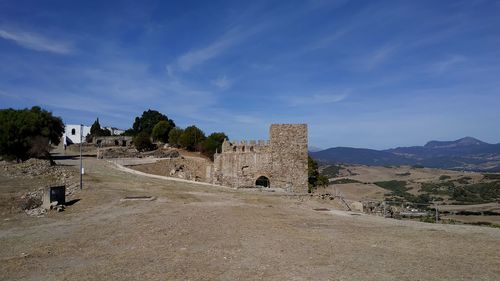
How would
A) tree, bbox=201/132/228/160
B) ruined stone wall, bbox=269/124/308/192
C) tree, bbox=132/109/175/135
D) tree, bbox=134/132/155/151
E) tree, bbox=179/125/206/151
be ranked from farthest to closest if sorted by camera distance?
tree, bbox=132/109/175/135
tree, bbox=134/132/155/151
tree, bbox=179/125/206/151
tree, bbox=201/132/228/160
ruined stone wall, bbox=269/124/308/192

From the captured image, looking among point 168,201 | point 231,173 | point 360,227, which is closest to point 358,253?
point 360,227

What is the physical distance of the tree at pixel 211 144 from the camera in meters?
57.9

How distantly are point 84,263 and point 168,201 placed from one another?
9846 millimetres

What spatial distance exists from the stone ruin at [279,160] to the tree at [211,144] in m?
29.0

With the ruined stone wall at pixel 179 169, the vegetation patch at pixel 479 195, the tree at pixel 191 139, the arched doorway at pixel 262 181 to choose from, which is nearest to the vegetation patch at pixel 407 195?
the vegetation patch at pixel 479 195

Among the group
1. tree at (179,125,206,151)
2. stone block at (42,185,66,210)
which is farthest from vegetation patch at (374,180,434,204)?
stone block at (42,185,66,210)

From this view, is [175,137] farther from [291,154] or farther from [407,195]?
[291,154]

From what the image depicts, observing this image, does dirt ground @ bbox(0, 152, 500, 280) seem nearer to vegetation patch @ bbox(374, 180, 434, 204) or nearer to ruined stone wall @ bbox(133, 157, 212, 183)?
ruined stone wall @ bbox(133, 157, 212, 183)

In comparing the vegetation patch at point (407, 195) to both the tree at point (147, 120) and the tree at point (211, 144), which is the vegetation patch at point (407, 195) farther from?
the tree at point (147, 120)

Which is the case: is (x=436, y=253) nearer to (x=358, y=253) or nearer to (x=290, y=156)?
(x=358, y=253)

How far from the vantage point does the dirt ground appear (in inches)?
305

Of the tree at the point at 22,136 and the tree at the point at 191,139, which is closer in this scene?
the tree at the point at 22,136

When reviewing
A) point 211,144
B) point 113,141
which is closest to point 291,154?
point 211,144

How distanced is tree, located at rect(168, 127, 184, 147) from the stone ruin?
3658cm
